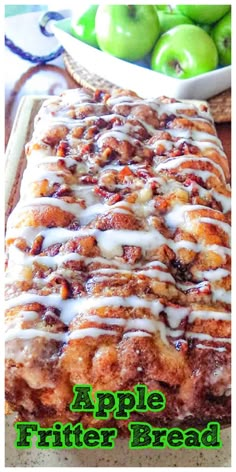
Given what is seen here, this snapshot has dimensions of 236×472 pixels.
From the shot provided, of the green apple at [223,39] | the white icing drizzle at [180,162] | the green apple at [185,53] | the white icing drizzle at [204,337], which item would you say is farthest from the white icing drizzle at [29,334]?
the green apple at [223,39]

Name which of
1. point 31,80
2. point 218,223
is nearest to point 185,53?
point 31,80

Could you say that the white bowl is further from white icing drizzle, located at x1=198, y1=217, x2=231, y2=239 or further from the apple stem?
white icing drizzle, located at x1=198, y1=217, x2=231, y2=239

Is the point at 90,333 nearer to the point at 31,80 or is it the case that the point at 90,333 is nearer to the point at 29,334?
the point at 29,334

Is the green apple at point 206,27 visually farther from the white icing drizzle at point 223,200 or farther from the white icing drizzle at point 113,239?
the white icing drizzle at point 223,200
